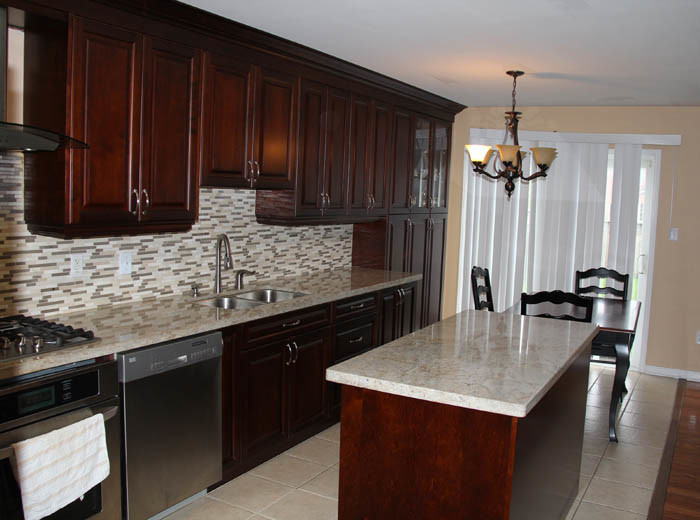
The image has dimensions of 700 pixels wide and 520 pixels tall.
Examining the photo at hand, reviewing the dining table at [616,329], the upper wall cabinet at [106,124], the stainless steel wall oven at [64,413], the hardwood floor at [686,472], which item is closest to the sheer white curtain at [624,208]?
the dining table at [616,329]

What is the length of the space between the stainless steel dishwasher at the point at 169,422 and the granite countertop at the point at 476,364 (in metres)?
0.90

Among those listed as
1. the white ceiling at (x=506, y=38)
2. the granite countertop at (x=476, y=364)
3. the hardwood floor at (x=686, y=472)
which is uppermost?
the white ceiling at (x=506, y=38)

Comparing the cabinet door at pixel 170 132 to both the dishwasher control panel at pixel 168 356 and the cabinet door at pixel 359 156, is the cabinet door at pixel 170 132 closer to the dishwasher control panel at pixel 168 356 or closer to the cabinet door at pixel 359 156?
the dishwasher control panel at pixel 168 356

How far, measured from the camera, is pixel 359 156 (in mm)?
4957

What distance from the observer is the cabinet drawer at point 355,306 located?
4305mm

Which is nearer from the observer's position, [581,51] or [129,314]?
[129,314]

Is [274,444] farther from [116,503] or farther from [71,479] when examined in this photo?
[71,479]

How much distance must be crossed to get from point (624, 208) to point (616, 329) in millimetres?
2325

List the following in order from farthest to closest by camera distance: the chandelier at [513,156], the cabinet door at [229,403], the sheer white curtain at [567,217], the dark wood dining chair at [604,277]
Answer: the sheer white curtain at [567,217], the dark wood dining chair at [604,277], the chandelier at [513,156], the cabinet door at [229,403]

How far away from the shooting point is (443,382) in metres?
2.31

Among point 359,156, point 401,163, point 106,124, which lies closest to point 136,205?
point 106,124

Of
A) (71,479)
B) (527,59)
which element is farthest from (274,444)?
(527,59)

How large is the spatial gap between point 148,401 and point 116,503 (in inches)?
17.1

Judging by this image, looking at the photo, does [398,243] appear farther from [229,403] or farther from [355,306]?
[229,403]
